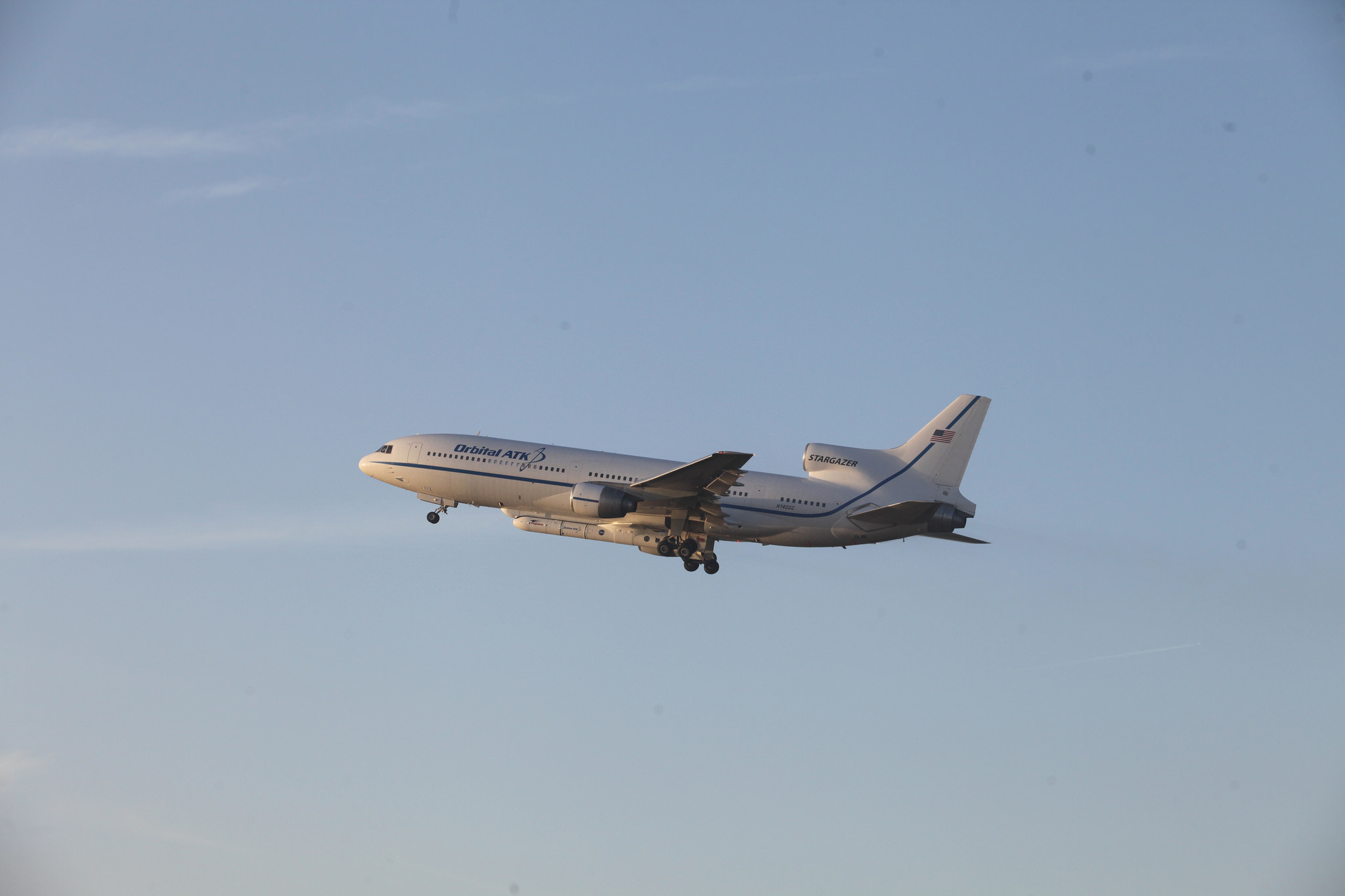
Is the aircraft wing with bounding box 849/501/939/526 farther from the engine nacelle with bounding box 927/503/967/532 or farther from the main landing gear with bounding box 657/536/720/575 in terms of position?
the main landing gear with bounding box 657/536/720/575

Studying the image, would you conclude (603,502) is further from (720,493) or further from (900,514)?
(900,514)

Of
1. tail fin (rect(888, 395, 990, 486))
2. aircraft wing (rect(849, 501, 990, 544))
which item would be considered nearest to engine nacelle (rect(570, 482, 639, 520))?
aircraft wing (rect(849, 501, 990, 544))

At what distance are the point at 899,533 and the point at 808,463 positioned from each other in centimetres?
562

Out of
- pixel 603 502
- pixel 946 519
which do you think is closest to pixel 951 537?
pixel 946 519

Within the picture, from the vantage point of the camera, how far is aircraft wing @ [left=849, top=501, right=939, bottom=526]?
50.2 meters

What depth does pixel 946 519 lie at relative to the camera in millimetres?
50812

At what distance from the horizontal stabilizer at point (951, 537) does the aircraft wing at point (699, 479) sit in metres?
8.93

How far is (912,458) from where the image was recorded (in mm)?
54969

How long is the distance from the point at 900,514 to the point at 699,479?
8805 mm

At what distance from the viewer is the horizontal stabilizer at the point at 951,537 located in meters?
51.8

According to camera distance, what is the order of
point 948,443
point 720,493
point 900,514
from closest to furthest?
point 900,514 < point 720,493 < point 948,443

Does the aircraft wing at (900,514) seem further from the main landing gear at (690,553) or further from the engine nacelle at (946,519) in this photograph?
the main landing gear at (690,553)

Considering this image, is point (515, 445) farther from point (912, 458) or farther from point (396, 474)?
point (912, 458)

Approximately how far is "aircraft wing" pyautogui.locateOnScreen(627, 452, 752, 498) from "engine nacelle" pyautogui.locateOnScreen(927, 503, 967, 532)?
28.5 feet
